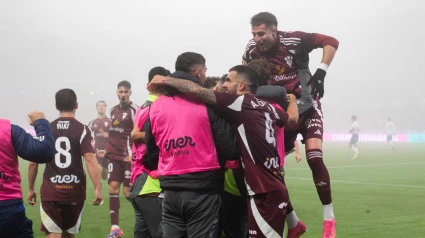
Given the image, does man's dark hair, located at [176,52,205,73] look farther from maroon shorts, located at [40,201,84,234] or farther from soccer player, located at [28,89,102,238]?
maroon shorts, located at [40,201,84,234]

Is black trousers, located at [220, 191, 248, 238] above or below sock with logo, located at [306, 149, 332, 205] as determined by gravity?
below

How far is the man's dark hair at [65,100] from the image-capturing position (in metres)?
6.76

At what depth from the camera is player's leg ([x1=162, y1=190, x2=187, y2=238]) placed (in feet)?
15.4

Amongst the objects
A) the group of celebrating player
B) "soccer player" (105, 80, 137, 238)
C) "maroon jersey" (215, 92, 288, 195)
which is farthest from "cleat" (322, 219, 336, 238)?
"soccer player" (105, 80, 137, 238)

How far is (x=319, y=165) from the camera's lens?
669 centimetres

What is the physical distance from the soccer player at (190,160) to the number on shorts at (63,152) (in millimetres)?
2347

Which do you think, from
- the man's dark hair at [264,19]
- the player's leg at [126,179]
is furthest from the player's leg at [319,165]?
the player's leg at [126,179]

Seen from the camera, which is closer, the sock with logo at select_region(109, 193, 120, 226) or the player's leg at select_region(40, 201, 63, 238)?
the player's leg at select_region(40, 201, 63, 238)

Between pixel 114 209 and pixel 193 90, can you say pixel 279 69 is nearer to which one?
pixel 193 90

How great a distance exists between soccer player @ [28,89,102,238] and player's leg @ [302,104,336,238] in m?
2.58

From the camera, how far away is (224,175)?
16.6ft

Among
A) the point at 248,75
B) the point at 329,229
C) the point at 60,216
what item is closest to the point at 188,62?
the point at 248,75

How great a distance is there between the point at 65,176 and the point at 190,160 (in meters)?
2.70

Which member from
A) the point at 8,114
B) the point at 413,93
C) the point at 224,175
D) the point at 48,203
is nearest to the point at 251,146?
the point at 224,175
